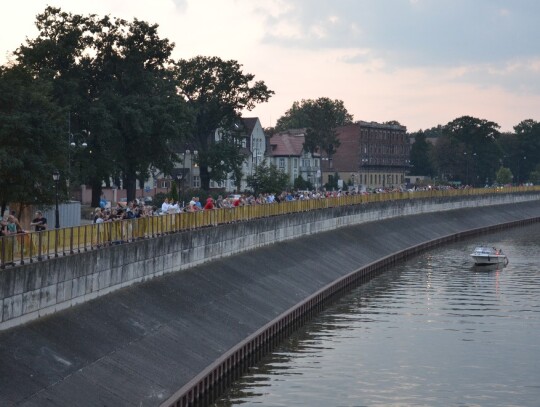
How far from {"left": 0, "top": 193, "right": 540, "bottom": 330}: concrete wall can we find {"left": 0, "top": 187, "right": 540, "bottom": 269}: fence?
0.54m

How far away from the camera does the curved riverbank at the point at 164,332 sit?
118 feet

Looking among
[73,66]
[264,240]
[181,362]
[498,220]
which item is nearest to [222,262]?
[264,240]

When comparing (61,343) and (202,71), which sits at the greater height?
Result: (202,71)

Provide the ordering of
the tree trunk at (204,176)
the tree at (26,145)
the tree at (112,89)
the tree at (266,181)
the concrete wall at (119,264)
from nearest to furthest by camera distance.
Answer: the concrete wall at (119,264) → the tree at (26,145) → the tree at (112,89) → the tree at (266,181) → the tree trunk at (204,176)

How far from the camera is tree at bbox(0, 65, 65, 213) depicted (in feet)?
206

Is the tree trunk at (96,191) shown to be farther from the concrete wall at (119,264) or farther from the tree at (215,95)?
the tree at (215,95)

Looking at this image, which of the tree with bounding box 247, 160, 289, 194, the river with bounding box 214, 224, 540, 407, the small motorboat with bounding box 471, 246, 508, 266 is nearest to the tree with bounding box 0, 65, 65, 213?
the river with bounding box 214, 224, 540, 407

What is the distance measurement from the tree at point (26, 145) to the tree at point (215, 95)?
75526 mm

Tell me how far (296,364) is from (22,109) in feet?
88.3

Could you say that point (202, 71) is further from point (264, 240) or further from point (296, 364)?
point (296, 364)

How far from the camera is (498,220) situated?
16488 centimetres

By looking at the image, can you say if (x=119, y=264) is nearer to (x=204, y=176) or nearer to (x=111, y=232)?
(x=111, y=232)

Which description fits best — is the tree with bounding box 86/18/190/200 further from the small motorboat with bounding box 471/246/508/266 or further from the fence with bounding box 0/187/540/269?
the small motorboat with bounding box 471/246/508/266

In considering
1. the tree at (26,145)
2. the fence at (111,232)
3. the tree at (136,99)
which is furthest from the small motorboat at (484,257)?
the tree at (26,145)
